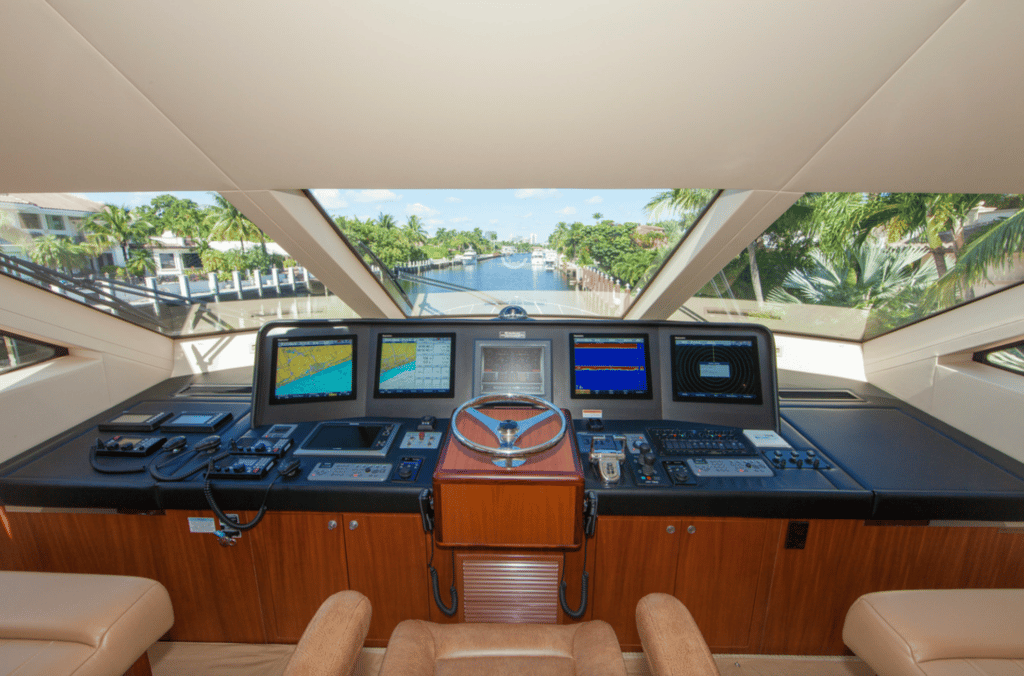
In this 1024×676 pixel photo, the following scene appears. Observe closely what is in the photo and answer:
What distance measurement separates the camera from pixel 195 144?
1.40 metres

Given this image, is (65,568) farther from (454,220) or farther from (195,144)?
(454,220)

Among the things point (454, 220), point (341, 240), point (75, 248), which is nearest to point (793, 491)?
point (454, 220)

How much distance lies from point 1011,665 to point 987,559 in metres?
0.63

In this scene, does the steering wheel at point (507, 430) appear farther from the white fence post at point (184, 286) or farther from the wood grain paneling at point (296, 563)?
the white fence post at point (184, 286)

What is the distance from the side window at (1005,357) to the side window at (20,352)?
4954mm

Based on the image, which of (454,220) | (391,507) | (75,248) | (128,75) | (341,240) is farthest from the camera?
(454,220)

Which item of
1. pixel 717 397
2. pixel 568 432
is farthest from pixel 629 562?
pixel 717 397

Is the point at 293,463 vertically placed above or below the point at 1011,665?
above

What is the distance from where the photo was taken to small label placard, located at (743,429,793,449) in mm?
1764

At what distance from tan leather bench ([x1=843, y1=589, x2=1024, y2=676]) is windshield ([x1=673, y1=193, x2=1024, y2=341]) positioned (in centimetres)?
149

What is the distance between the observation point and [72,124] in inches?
49.6

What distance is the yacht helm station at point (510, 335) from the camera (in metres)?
1.03

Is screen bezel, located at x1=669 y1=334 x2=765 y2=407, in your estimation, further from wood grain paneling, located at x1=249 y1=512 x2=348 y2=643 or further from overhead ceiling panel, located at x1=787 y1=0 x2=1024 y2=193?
wood grain paneling, located at x1=249 y1=512 x2=348 y2=643

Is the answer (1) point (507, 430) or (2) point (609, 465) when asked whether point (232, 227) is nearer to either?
(1) point (507, 430)
